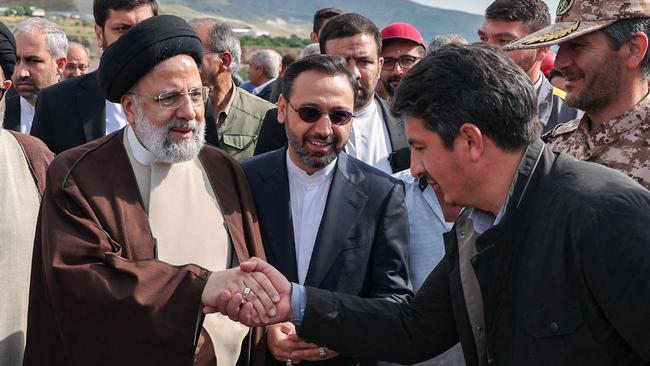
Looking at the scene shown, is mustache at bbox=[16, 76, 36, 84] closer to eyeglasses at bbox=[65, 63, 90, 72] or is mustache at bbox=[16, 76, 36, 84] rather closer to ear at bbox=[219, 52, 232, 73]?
ear at bbox=[219, 52, 232, 73]

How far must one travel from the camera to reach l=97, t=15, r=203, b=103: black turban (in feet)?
11.9

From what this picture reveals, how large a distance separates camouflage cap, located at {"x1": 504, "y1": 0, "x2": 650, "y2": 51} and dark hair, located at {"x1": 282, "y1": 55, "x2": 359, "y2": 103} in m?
0.84

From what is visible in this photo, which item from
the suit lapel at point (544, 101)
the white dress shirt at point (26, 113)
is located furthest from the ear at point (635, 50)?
the white dress shirt at point (26, 113)

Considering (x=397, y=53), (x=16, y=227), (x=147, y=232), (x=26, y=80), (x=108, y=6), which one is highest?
(x=108, y=6)

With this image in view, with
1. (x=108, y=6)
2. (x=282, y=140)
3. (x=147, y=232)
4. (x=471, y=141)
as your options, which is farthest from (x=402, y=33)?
(x=471, y=141)

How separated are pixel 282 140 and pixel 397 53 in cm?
192

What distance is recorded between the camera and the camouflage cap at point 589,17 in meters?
3.56

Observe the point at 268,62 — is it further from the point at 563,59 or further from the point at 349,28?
the point at 563,59

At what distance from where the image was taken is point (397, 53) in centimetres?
633

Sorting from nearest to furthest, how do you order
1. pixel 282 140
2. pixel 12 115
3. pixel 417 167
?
pixel 417 167 < pixel 282 140 < pixel 12 115

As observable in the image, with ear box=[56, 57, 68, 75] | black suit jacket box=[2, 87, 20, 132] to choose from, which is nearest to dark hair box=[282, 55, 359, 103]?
black suit jacket box=[2, 87, 20, 132]

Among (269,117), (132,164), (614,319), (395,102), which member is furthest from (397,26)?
(614,319)

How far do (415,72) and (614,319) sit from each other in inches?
40.1

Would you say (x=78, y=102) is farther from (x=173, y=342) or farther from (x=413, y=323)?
(x=413, y=323)
